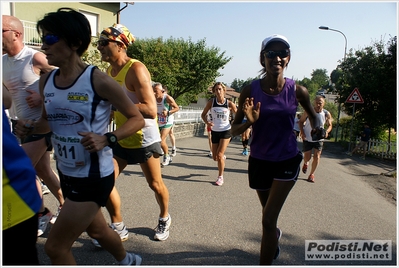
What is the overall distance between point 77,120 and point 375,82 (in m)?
16.0

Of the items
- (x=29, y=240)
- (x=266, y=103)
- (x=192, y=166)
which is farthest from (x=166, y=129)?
(x=29, y=240)

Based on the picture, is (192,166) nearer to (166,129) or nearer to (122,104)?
(166,129)

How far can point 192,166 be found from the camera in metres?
7.69

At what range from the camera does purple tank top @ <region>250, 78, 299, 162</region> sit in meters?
2.67

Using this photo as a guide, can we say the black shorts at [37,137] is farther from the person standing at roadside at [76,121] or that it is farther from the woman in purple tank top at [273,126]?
the woman in purple tank top at [273,126]

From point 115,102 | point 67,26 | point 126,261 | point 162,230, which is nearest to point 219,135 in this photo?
point 162,230

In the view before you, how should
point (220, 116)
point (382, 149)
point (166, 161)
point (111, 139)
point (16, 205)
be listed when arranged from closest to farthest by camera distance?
point (16, 205) < point (111, 139) < point (220, 116) < point (166, 161) < point (382, 149)

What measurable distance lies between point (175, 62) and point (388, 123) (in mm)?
16743

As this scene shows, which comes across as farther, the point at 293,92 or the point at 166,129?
the point at 166,129

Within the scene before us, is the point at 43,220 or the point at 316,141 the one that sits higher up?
the point at 316,141

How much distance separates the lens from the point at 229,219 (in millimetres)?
4164

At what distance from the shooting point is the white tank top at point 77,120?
6.54 ft

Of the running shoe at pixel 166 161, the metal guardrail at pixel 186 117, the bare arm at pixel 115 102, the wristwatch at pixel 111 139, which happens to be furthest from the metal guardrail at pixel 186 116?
the wristwatch at pixel 111 139

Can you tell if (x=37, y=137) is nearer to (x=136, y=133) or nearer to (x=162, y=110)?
(x=136, y=133)
